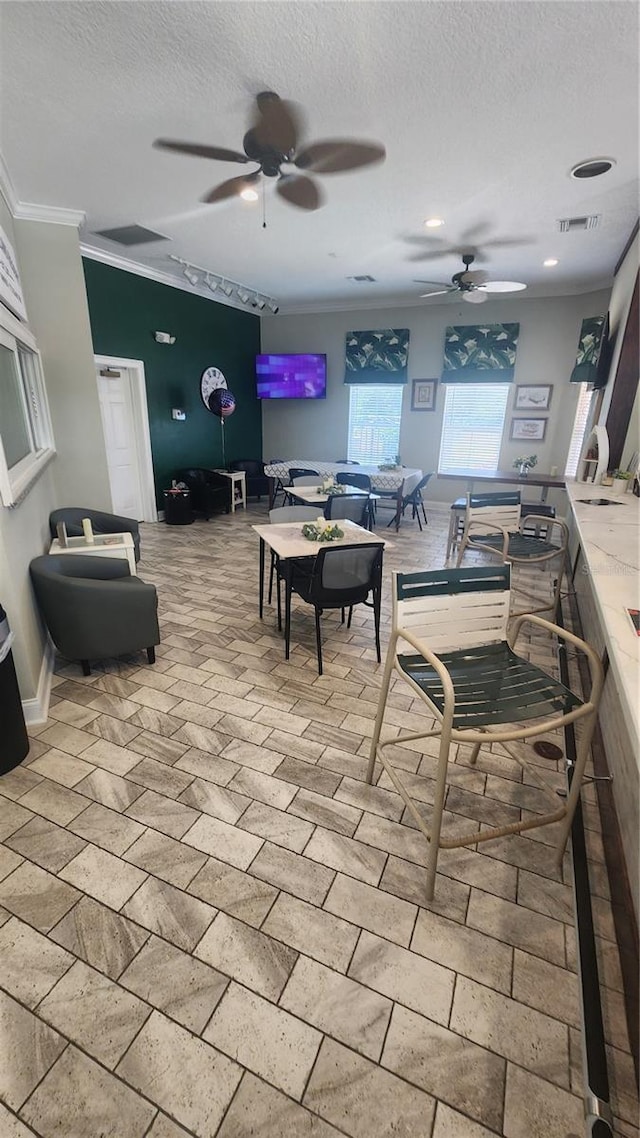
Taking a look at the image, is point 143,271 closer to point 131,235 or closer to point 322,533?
point 131,235

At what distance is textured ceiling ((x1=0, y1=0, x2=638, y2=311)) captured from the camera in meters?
1.91

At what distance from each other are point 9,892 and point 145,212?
4.77 metres

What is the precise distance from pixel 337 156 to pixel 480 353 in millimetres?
4687

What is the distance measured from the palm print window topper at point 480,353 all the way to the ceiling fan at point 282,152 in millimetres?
4337

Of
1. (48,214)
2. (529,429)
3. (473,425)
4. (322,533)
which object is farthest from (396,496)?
(48,214)

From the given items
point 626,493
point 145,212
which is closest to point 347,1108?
point 626,493

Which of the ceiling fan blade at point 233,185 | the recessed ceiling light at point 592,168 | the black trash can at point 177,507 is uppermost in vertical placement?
the recessed ceiling light at point 592,168

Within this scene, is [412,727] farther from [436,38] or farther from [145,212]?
[145,212]

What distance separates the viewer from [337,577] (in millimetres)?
2801

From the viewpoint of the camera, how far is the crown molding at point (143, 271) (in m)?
5.08

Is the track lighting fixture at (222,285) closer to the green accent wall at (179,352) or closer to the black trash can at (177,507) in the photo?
the green accent wall at (179,352)

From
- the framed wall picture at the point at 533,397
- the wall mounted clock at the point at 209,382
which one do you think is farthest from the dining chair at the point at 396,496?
the wall mounted clock at the point at 209,382

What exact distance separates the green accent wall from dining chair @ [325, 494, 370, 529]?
3345 mm

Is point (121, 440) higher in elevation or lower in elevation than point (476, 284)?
lower
